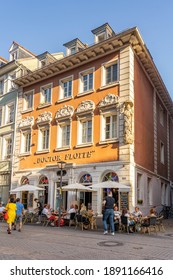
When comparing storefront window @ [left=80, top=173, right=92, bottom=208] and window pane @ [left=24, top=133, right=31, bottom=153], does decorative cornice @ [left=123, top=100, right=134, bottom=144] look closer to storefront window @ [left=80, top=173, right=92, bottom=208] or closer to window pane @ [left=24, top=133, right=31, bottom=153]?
storefront window @ [left=80, top=173, right=92, bottom=208]

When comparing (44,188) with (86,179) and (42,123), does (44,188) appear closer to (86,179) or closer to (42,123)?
(86,179)

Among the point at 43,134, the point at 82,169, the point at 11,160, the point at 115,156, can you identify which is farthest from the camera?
the point at 11,160

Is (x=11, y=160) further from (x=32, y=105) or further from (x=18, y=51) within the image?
(x=18, y=51)

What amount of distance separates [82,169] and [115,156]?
261cm

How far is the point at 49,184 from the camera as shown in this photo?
21078mm

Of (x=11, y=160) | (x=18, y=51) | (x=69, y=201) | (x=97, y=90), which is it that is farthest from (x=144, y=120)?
(x=18, y=51)

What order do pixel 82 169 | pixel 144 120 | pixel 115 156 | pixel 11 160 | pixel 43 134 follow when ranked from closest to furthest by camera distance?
pixel 115 156
pixel 82 169
pixel 144 120
pixel 43 134
pixel 11 160

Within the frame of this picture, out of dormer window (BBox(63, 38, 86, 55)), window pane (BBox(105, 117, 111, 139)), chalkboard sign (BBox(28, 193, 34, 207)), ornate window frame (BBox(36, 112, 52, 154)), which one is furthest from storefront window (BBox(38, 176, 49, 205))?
dormer window (BBox(63, 38, 86, 55))

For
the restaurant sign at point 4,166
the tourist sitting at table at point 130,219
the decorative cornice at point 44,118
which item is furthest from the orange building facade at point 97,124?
the tourist sitting at table at point 130,219

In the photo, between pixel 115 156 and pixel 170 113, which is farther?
pixel 170 113

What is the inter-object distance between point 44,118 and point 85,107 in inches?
161

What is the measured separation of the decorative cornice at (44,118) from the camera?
2247 centimetres

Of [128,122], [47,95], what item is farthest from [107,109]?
[47,95]

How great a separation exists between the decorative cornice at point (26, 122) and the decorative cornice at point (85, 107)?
489 cm
